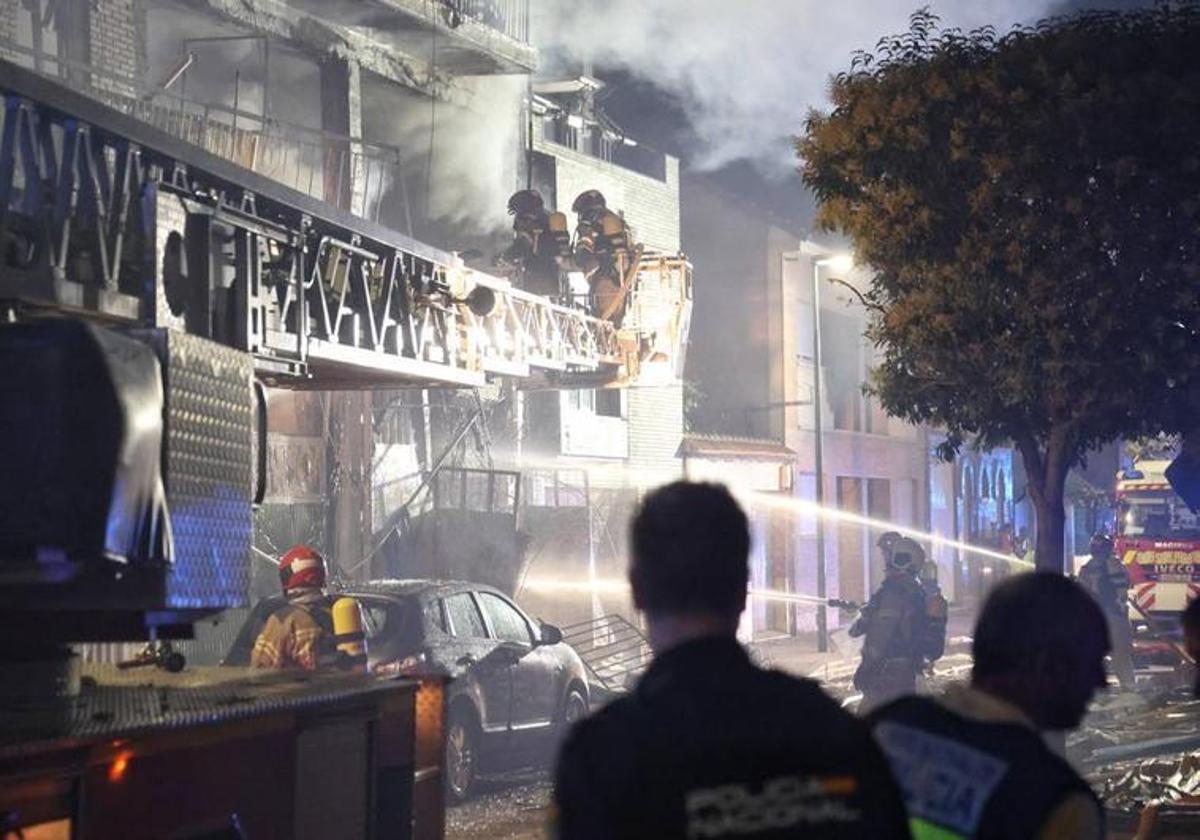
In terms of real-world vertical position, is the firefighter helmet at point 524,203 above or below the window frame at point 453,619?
above

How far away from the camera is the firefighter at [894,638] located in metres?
13.5

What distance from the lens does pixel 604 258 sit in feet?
59.7

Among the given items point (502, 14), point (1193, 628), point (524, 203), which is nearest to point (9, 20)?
point (524, 203)

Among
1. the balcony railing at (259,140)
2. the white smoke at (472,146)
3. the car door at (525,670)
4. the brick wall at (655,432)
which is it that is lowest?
the car door at (525,670)

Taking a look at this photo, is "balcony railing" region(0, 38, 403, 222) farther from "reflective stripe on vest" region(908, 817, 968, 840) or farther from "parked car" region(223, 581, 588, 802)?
"reflective stripe on vest" region(908, 817, 968, 840)

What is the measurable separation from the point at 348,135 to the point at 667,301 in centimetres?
509

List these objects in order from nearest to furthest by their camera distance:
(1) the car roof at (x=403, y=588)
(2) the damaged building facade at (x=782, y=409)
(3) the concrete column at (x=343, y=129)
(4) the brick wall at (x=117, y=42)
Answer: (1) the car roof at (x=403, y=588), (4) the brick wall at (x=117, y=42), (3) the concrete column at (x=343, y=129), (2) the damaged building facade at (x=782, y=409)

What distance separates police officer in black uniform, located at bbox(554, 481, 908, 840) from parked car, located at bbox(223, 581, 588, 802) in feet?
29.8

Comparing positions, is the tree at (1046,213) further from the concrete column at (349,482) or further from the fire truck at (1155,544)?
the fire truck at (1155,544)

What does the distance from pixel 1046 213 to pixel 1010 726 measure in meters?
11.4

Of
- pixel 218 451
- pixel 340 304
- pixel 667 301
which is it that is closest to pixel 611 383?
pixel 667 301

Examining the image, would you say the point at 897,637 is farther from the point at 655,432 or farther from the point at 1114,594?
the point at 655,432

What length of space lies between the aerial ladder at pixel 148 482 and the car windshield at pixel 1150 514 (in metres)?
20.4

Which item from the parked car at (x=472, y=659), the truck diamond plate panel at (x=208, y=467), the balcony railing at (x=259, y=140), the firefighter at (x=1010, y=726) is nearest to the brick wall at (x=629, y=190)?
the balcony railing at (x=259, y=140)
